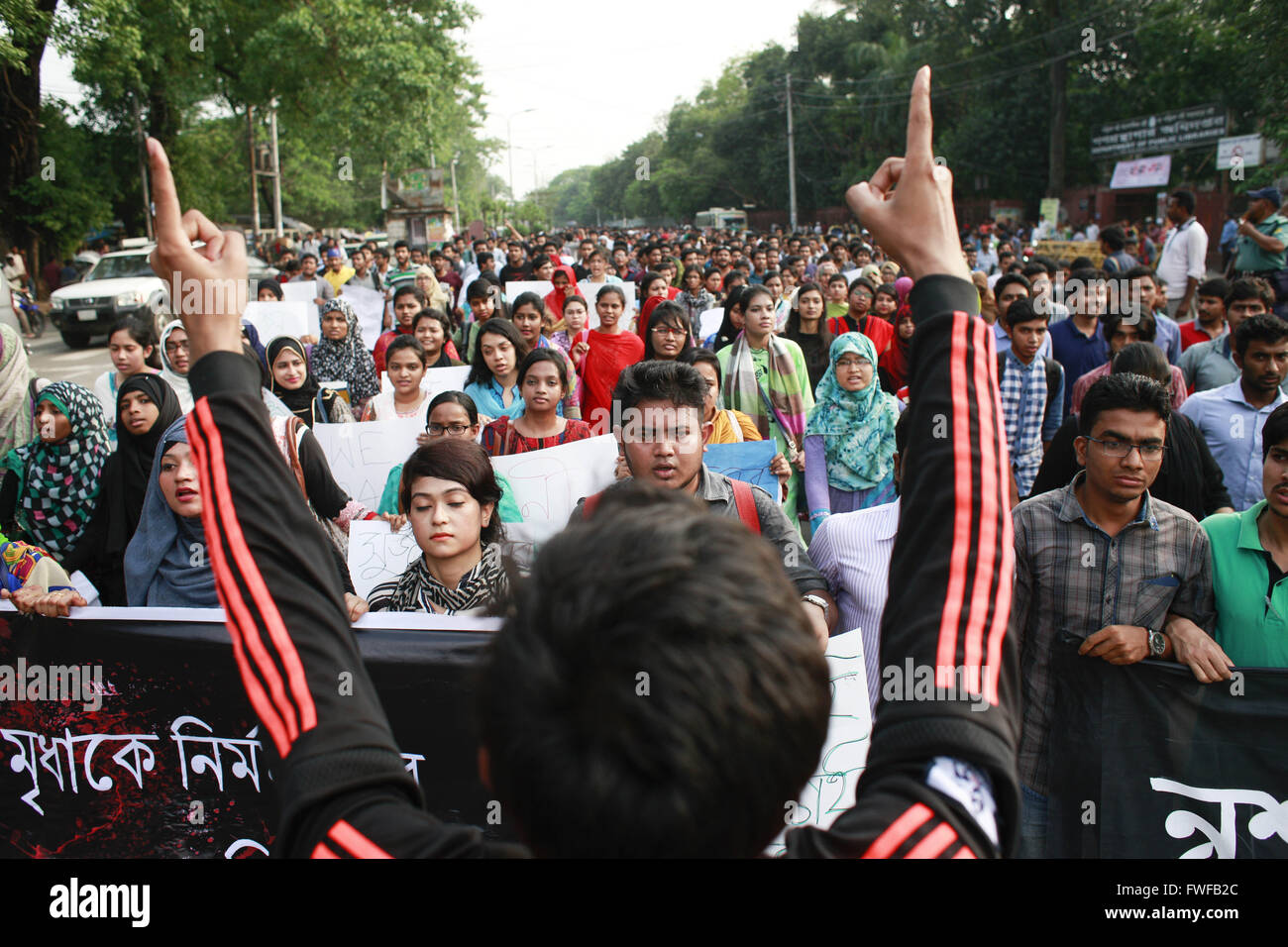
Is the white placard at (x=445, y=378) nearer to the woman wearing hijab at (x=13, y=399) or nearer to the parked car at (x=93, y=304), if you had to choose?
the woman wearing hijab at (x=13, y=399)

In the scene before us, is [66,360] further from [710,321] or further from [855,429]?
[855,429]

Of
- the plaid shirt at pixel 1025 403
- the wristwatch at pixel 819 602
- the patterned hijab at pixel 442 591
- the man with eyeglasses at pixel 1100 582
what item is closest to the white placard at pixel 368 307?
the plaid shirt at pixel 1025 403

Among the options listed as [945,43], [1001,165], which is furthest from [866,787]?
[945,43]

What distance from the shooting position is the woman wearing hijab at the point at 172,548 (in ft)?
11.4

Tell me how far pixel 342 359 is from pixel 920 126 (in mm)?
7245

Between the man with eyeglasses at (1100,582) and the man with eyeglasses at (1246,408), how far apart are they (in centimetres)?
168

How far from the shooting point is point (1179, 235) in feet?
30.0

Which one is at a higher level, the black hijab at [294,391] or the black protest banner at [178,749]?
the black hijab at [294,391]

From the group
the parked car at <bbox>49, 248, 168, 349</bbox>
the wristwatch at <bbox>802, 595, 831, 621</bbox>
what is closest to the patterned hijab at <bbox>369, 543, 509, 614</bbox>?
the wristwatch at <bbox>802, 595, 831, 621</bbox>

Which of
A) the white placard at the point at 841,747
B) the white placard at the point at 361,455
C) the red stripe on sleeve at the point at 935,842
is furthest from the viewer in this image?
the white placard at the point at 361,455

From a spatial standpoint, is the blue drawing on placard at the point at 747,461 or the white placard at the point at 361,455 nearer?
the blue drawing on placard at the point at 747,461

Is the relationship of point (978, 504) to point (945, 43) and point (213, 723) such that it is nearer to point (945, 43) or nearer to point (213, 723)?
point (213, 723)

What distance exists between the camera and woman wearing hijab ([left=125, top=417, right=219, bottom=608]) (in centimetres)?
348

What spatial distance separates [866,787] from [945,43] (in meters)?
46.9
